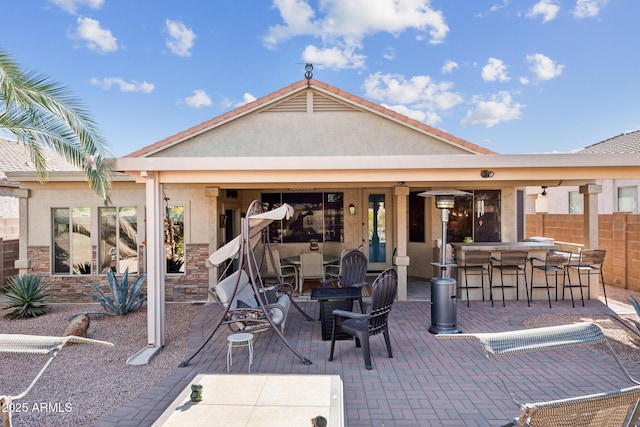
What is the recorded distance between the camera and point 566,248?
35.9 feet

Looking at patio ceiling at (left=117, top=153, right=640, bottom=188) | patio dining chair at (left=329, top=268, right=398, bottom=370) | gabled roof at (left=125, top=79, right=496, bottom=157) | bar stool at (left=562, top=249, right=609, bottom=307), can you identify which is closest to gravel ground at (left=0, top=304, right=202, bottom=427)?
patio dining chair at (left=329, top=268, right=398, bottom=370)

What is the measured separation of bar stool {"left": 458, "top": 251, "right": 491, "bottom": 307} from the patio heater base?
2.13 m

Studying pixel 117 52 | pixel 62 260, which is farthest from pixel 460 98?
pixel 62 260

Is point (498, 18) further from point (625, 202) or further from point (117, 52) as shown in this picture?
point (117, 52)

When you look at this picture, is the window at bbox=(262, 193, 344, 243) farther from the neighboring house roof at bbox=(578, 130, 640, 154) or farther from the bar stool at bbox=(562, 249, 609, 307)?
the neighboring house roof at bbox=(578, 130, 640, 154)

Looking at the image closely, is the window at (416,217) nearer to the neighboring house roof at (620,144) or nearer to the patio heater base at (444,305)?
the patio heater base at (444,305)

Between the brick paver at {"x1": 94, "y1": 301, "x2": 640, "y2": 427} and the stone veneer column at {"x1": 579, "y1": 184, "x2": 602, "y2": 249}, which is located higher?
the stone veneer column at {"x1": 579, "y1": 184, "x2": 602, "y2": 249}

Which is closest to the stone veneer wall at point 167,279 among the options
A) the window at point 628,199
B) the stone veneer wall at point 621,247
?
the stone veneer wall at point 621,247

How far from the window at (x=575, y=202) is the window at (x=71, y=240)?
18.2 meters

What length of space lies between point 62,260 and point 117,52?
52.9 ft

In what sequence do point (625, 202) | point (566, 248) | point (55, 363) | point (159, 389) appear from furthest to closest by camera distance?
point (625, 202) → point (566, 248) → point (55, 363) → point (159, 389)

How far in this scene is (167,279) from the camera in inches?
355

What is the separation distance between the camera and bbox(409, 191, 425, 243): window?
11367 millimetres

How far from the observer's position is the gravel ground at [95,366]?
13.1 feet
